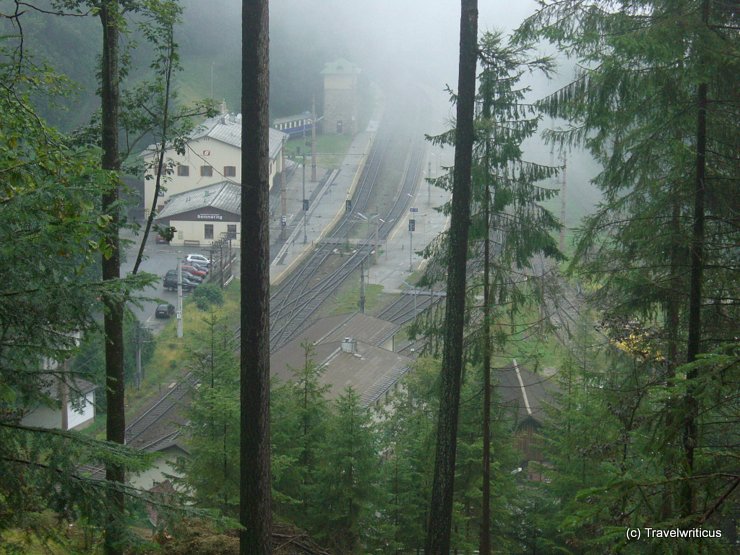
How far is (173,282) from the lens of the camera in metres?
36.0

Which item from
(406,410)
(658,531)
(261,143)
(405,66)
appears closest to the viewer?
(658,531)

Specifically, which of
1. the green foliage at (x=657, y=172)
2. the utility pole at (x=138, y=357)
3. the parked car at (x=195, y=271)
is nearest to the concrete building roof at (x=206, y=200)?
the parked car at (x=195, y=271)

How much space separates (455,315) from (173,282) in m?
29.4

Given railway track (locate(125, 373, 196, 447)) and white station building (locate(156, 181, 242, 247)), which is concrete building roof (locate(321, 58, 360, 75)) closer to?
white station building (locate(156, 181, 242, 247))

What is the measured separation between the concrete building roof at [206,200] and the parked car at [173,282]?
4.98m

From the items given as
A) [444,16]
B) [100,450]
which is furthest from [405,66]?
[100,450]

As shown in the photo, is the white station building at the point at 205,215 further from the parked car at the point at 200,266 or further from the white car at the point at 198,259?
the parked car at the point at 200,266

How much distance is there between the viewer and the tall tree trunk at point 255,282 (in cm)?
628

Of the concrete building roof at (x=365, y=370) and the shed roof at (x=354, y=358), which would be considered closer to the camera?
the concrete building roof at (x=365, y=370)

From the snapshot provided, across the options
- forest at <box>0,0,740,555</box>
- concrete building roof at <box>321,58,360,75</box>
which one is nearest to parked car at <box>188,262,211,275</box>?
forest at <box>0,0,740,555</box>

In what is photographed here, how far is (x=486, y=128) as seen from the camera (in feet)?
33.4

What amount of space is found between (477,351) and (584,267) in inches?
89.0

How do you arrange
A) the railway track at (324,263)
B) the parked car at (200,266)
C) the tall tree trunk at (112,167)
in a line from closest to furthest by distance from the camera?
the tall tree trunk at (112,167), the railway track at (324,263), the parked car at (200,266)

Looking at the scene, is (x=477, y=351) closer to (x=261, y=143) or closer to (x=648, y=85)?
(x=648, y=85)
